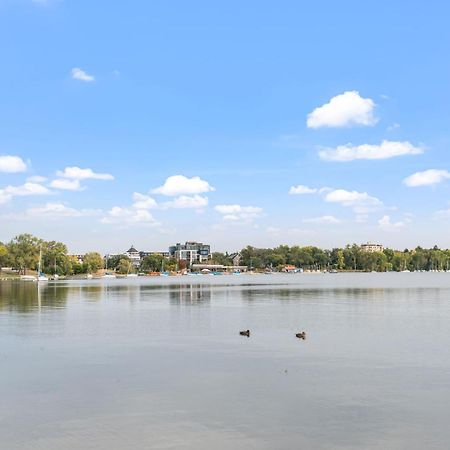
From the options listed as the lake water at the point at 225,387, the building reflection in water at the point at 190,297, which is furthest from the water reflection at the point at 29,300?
the lake water at the point at 225,387

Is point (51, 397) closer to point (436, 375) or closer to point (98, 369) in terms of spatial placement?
point (98, 369)

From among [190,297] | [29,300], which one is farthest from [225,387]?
[190,297]

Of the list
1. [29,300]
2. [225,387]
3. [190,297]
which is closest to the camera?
[225,387]

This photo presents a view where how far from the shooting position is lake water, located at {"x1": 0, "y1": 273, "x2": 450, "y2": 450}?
66.0 ft

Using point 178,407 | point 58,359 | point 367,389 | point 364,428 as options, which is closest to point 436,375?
point 367,389

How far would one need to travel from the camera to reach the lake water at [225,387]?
66.0 ft

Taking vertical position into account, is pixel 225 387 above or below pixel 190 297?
above

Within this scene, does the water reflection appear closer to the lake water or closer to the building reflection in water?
the building reflection in water

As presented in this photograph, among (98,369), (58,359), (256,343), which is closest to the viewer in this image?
(98,369)

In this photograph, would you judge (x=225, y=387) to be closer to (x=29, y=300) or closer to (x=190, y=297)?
(x=29, y=300)

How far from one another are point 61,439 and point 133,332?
2952 centimetres

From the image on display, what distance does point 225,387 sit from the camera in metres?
27.5

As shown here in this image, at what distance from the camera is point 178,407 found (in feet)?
78.6

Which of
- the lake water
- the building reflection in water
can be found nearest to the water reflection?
the building reflection in water
